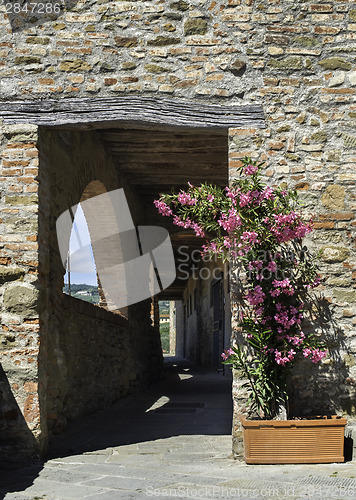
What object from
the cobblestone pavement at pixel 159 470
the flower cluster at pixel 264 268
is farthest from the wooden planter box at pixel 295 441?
the flower cluster at pixel 264 268

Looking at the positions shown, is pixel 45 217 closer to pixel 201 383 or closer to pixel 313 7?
pixel 313 7

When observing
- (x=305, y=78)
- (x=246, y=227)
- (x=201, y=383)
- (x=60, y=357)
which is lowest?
(x=201, y=383)

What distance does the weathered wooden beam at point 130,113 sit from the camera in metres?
4.58

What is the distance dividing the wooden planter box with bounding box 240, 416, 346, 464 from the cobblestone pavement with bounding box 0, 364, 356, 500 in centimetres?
7

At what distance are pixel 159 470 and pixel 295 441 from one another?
91cm

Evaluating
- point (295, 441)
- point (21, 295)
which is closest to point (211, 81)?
A: point (21, 295)

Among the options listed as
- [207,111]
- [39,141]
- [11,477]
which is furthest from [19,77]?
[11,477]

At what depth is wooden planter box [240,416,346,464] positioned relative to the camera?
3949 millimetres

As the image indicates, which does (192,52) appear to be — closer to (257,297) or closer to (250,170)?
(250,170)

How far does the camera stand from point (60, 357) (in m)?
5.16

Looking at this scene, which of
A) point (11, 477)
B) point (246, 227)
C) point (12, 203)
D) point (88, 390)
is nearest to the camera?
point (11, 477)

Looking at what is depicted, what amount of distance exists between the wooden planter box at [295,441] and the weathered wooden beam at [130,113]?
2.17 metres

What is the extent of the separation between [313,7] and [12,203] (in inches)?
109

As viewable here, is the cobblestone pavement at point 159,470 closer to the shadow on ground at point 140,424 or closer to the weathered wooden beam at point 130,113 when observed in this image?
the shadow on ground at point 140,424
